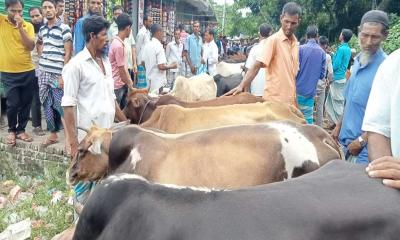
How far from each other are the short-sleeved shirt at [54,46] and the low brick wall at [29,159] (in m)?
1.06

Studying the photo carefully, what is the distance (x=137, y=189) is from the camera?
5.15 ft

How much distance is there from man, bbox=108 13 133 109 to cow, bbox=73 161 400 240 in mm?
5410

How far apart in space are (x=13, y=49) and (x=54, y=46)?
23.0 inches

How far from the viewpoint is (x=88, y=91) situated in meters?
4.58

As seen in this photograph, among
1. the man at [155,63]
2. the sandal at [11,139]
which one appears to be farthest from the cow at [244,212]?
the man at [155,63]

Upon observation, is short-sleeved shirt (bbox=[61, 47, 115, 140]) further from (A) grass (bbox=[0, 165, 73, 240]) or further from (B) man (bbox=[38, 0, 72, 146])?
(B) man (bbox=[38, 0, 72, 146])

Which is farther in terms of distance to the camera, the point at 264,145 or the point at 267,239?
the point at 264,145

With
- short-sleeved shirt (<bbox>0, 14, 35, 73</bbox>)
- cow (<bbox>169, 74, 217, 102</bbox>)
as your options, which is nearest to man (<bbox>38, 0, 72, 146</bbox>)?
short-sleeved shirt (<bbox>0, 14, 35, 73</bbox>)

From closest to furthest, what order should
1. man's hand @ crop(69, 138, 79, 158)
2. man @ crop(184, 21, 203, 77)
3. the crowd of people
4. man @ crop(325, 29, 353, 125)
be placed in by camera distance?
1. the crowd of people
2. man's hand @ crop(69, 138, 79, 158)
3. man @ crop(325, 29, 353, 125)
4. man @ crop(184, 21, 203, 77)

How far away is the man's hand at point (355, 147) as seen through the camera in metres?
4.02

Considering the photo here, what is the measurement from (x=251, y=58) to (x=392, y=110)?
5.64 metres

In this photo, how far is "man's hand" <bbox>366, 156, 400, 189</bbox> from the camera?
165cm

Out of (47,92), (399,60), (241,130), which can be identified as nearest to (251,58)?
(47,92)

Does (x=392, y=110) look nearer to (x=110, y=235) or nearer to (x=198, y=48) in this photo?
(x=110, y=235)
